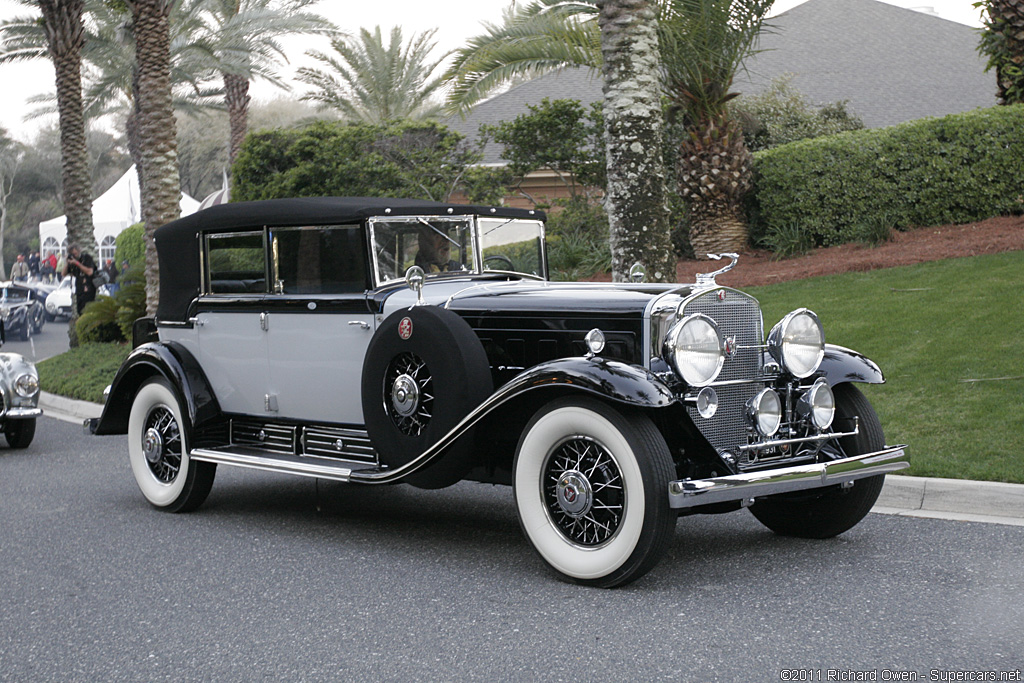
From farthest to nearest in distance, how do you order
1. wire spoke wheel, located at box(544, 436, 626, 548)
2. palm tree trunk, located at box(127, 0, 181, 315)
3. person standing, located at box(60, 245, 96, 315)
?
person standing, located at box(60, 245, 96, 315) → palm tree trunk, located at box(127, 0, 181, 315) → wire spoke wheel, located at box(544, 436, 626, 548)

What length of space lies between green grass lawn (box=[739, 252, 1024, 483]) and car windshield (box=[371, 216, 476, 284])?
3.11 m

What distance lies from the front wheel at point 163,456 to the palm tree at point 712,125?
9736 mm

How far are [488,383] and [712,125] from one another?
1165 cm

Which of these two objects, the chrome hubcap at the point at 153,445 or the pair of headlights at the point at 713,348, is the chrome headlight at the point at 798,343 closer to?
the pair of headlights at the point at 713,348

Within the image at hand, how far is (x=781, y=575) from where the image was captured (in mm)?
4973

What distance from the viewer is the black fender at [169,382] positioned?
675 cm

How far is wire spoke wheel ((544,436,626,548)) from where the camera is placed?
4.84 metres

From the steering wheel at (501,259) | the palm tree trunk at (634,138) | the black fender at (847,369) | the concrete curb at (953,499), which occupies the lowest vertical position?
the concrete curb at (953,499)

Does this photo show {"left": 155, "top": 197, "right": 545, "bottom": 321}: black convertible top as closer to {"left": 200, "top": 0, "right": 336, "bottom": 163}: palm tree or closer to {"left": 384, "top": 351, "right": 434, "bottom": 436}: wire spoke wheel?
{"left": 384, "top": 351, "right": 434, "bottom": 436}: wire spoke wheel

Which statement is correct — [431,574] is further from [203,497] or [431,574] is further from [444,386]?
[203,497]

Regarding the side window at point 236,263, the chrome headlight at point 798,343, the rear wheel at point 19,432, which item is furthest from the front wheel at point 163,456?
the chrome headlight at point 798,343

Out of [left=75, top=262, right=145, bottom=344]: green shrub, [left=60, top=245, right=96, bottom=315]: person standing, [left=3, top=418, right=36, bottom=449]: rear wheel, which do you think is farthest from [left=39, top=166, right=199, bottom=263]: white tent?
[left=3, top=418, right=36, bottom=449]: rear wheel

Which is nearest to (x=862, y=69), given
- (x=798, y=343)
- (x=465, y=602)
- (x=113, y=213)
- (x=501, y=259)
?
(x=501, y=259)

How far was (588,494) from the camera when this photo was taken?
4.86 metres
